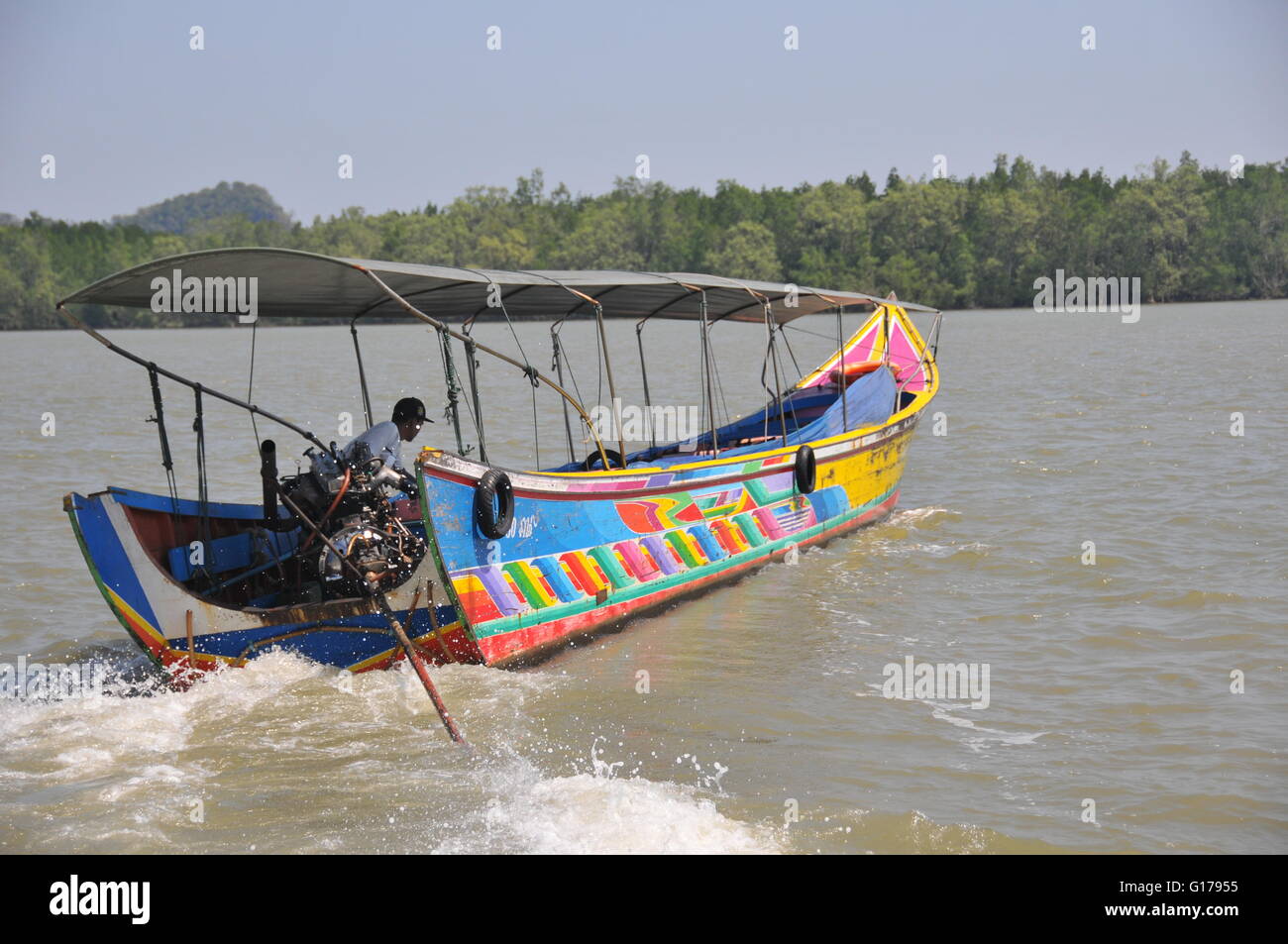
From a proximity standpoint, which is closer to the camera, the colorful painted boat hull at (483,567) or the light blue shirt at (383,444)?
the colorful painted boat hull at (483,567)

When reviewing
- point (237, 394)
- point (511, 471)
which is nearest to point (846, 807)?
point (511, 471)

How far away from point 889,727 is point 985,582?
340 cm

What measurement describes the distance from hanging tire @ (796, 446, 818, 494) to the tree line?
64.5 m

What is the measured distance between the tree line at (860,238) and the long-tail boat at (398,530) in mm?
66265

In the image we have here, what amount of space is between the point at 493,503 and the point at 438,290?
1.92 meters

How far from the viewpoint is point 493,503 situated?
23.6ft

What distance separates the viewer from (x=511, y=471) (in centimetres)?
748

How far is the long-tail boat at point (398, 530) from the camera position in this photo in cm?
702
